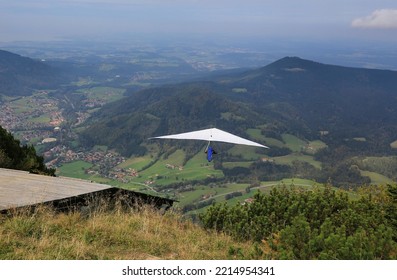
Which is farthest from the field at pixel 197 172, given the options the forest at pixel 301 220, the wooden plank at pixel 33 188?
the wooden plank at pixel 33 188

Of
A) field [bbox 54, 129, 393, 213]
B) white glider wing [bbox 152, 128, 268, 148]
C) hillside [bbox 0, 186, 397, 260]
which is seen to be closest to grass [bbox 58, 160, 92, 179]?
field [bbox 54, 129, 393, 213]

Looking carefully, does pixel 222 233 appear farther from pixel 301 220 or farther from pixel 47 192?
pixel 47 192

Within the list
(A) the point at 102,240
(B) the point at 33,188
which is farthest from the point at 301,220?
(B) the point at 33,188

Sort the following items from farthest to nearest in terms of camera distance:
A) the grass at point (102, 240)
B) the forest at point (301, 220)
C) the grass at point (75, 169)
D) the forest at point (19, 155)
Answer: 1. the grass at point (75, 169)
2. the forest at point (19, 155)
3. the forest at point (301, 220)
4. the grass at point (102, 240)

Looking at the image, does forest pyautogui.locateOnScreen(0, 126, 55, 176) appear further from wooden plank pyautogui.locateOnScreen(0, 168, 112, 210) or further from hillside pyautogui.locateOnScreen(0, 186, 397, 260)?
hillside pyautogui.locateOnScreen(0, 186, 397, 260)

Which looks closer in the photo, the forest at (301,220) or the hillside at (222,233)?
the hillside at (222,233)

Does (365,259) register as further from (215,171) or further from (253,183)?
(215,171)

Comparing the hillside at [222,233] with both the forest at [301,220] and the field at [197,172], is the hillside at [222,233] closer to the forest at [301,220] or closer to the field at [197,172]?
the forest at [301,220]

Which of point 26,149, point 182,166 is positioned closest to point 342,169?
point 182,166
